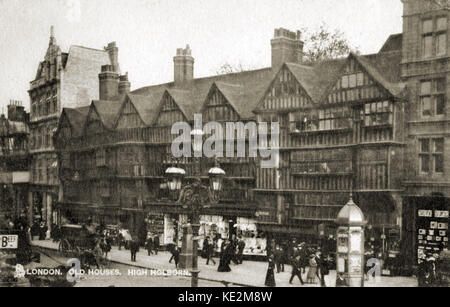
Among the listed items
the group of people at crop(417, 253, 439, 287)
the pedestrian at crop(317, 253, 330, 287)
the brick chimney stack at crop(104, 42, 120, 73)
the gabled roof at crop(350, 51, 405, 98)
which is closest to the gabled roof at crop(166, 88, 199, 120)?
the brick chimney stack at crop(104, 42, 120, 73)

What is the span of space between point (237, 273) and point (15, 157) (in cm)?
1407

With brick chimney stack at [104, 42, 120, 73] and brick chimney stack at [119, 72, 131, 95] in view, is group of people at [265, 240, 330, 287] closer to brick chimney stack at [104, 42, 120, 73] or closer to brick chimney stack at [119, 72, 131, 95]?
brick chimney stack at [104, 42, 120, 73]

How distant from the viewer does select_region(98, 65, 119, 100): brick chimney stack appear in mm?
27219

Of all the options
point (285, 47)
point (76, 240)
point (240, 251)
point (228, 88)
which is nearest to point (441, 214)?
point (240, 251)

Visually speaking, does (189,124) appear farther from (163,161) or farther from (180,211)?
(180,211)

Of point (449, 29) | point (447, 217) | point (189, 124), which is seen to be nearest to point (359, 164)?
point (447, 217)

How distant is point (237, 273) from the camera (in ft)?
61.6

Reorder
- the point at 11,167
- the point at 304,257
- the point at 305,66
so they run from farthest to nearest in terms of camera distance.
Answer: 1. the point at 11,167
2. the point at 305,66
3. the point at 304,257

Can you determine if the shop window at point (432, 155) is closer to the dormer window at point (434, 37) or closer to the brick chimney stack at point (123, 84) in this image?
the dormer window at point (434, 37)

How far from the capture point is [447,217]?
1622 centimetres

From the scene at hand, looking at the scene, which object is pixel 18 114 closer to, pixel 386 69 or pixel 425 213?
pixel 386 69

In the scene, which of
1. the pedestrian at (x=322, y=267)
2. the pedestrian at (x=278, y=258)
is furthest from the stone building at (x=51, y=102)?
the pedestrian at (x=322, y=267)

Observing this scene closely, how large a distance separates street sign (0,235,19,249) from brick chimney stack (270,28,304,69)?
10775 mm

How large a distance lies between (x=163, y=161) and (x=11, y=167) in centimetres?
951
